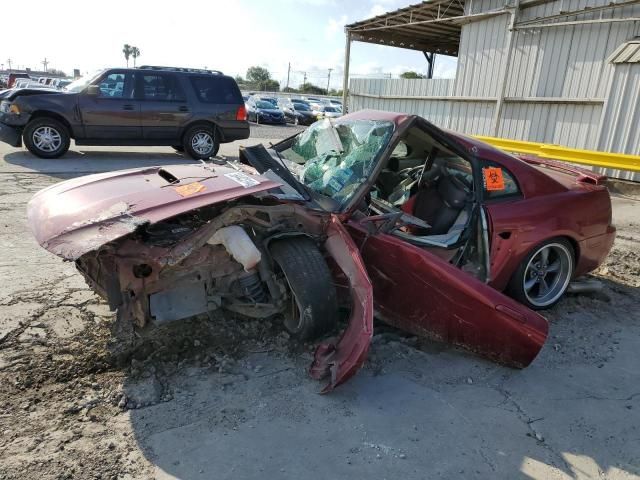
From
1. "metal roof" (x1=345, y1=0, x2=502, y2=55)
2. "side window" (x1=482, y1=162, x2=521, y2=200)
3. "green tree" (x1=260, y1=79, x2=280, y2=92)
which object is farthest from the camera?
"green tree" (x1=260, y1=79, x2=280, y2=92)

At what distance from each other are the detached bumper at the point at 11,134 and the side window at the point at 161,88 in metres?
2.45

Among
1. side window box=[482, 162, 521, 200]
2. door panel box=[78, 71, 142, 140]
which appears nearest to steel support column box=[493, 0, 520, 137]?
door panel box=[78, 71, 142, 140]

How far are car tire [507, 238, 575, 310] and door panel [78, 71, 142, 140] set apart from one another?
858 centimetres

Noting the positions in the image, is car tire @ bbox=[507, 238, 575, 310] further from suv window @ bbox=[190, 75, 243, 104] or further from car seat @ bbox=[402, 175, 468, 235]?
suv window @ bbox=[190, 75, 243, 104]

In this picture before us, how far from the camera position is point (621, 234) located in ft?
22.4

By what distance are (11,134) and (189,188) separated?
8.25m

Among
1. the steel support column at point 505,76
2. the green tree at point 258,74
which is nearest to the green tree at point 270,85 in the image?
the green tree at point 258,74

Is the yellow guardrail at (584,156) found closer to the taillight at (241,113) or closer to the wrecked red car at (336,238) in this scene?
the wrecked red car at (336,238)

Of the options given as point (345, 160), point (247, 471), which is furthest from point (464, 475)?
point (345, 160)

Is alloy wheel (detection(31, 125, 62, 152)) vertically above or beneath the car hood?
beneath

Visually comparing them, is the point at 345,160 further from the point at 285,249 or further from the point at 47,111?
the point at 47,111

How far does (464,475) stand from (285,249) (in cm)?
160

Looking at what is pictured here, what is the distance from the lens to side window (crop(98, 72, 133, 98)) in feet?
32.4

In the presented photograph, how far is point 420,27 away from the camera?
642 inches
